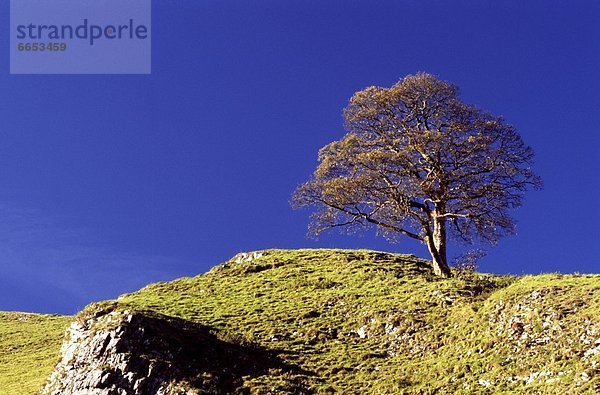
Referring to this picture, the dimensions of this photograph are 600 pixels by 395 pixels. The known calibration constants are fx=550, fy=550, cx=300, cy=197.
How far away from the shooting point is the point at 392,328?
98.5 feet

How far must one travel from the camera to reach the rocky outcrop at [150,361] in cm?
2538

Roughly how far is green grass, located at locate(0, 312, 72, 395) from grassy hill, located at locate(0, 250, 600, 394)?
0.28 m

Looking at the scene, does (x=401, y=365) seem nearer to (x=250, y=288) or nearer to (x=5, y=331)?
(x=250, y=288)

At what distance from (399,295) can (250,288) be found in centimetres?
1193

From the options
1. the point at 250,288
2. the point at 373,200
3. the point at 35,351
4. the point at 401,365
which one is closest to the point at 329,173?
the point at 373,200

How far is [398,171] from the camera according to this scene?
126 ft

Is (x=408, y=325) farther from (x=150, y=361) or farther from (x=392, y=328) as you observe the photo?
(x=150, y=361)

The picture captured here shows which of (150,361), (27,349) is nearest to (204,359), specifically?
(150,361)

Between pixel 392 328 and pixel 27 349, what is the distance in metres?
35.2

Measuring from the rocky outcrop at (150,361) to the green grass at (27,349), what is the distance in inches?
225

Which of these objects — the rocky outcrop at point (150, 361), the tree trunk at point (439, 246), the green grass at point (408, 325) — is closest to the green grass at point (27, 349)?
the rocky outcrop at point (150, 361)

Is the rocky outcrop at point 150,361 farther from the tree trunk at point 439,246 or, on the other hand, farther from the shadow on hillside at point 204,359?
the tree trunk at point 439,246

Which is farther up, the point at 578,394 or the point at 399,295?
the point at 399,295

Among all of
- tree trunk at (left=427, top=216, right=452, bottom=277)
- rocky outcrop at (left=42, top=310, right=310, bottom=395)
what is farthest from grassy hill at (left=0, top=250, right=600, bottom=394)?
tree trunk at (left=427, top=216, right=452, bottom=277)
